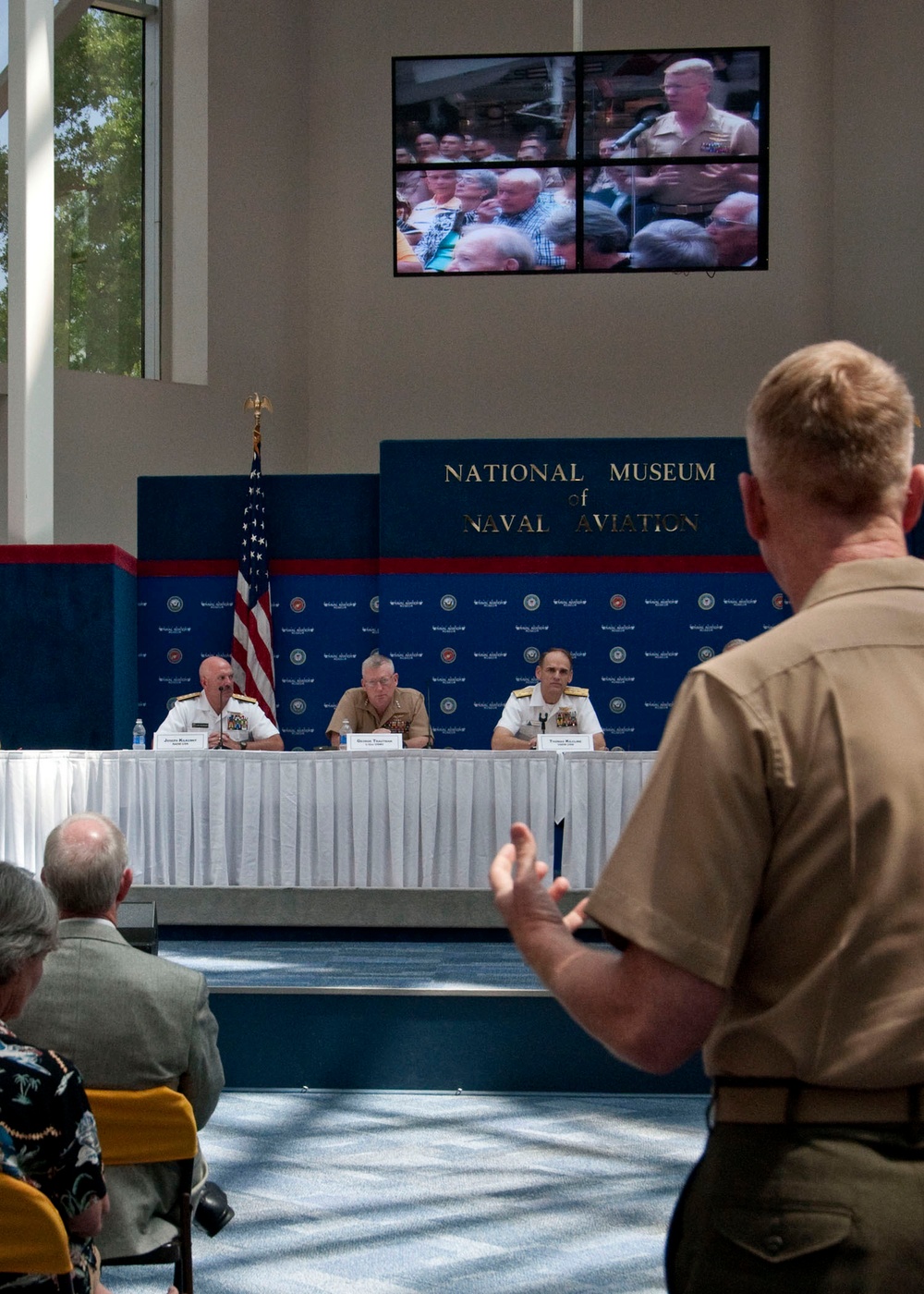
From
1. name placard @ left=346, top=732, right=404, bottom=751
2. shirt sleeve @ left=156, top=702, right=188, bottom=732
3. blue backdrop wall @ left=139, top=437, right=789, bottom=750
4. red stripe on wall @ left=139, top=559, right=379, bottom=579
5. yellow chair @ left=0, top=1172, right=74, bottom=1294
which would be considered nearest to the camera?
yellow chair @ left=0, top=1172, right=74, bottom=1294

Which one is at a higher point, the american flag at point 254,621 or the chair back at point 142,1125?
the american flag at point 254,621

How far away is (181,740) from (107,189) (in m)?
7.08

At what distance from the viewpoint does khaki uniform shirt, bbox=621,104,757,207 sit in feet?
30.9

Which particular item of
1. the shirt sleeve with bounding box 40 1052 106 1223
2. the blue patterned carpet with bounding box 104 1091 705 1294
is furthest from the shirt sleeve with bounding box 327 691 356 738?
the shirt sleeve with bounding box 40 1052 106 1223

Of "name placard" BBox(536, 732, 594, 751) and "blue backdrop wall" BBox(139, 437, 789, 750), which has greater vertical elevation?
"blue backdrop wall" BBox(139, 437, 789, 750)

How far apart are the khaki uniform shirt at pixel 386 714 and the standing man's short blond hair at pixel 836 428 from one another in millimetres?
6469

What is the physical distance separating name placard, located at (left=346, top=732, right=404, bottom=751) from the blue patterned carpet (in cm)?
233

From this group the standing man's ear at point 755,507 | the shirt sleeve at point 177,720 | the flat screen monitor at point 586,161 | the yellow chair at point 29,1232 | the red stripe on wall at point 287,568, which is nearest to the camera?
the standing man's ear at point 755,507

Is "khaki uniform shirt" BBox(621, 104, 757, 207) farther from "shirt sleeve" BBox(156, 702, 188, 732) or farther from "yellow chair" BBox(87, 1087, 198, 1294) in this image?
"yellow chair" BBox(87, 1087, 198, 1294)

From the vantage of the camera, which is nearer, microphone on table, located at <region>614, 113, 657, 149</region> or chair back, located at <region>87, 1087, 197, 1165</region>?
chair back, located at <region>87, 1087, 197, 1165</region>

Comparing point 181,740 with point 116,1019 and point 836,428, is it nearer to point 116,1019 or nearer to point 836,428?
point 116,1019

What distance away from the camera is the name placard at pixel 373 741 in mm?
6586

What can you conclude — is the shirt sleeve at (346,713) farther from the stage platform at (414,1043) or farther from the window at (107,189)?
the window at (107,189)

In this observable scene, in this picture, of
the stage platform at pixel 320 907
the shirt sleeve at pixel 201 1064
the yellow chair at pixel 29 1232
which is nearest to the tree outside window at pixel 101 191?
the stage platform at pixel 320 907
